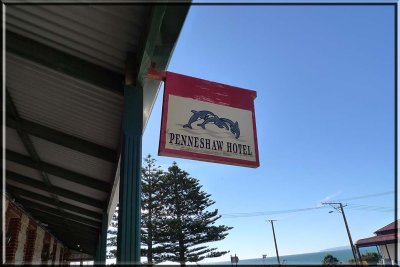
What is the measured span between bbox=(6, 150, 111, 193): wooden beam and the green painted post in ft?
14.5

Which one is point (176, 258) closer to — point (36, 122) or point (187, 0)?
point (36, 122)

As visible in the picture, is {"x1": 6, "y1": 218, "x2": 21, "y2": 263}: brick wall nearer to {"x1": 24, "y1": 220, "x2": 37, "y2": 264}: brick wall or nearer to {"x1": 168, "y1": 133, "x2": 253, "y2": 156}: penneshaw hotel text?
{"x1": 24, "y1": 220, "x2": 37, "y2": 264}: brick wall

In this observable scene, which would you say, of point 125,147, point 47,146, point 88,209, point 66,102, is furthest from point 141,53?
point 88,209

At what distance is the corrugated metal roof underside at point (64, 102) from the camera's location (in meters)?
4.42

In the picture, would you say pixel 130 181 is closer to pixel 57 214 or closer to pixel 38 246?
pixel 57 214

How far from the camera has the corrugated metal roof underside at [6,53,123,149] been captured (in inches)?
174

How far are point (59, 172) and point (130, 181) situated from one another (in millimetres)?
4957

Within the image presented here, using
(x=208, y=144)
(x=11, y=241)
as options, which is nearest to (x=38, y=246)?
(x=11, y=241)

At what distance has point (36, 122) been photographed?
19.1 feet

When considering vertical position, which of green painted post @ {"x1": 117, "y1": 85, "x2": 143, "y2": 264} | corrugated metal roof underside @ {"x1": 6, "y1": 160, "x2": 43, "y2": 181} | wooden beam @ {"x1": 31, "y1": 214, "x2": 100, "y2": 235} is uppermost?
corrugated metal roof underside @ {"x1": 6, "y1": 160, "x2": 43, "y2": 181}

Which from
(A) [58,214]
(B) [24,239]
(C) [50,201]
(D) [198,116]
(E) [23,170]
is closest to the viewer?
(D) [198,116]

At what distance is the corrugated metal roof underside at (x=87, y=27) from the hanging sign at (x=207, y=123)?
644 mm

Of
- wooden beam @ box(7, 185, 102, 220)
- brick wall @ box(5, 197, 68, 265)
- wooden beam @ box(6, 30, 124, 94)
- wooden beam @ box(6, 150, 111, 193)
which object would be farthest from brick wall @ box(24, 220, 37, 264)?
wooden beam @ box(6, 30, 124, 94)

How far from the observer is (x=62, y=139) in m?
5.84
